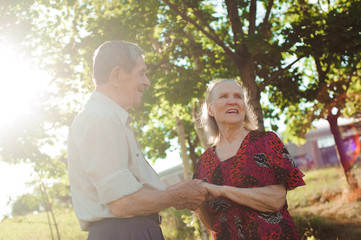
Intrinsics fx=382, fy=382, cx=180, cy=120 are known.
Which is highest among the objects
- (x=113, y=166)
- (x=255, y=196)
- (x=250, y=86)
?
(x=250, y=86)

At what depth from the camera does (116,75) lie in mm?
2312

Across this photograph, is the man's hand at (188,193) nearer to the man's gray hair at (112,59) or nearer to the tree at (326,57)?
the man's gray hair at (112,59)

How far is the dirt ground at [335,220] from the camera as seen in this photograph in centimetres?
870

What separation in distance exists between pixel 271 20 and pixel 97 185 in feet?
30.9

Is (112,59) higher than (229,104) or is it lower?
higher

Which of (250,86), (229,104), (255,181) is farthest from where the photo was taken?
(250,86)

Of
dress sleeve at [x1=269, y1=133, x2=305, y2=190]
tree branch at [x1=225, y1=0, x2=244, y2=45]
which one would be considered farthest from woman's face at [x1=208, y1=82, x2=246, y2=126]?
tree branch at [x1=225, y1=0, x2=244, y2=45]

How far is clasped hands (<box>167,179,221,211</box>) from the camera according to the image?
89.0 inches

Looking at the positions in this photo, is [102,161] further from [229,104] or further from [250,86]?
[250,86]

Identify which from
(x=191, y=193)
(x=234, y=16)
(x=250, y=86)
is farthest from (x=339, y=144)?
(x=191, y=193)

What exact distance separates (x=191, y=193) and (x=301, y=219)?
867 centimetres

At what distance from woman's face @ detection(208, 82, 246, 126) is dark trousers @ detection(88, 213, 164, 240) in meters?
1.33

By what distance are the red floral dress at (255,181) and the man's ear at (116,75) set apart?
119cm

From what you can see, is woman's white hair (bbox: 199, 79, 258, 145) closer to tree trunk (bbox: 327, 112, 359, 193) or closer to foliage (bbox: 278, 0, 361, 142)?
foliage (bbox: 278, 0, 361, 142)
